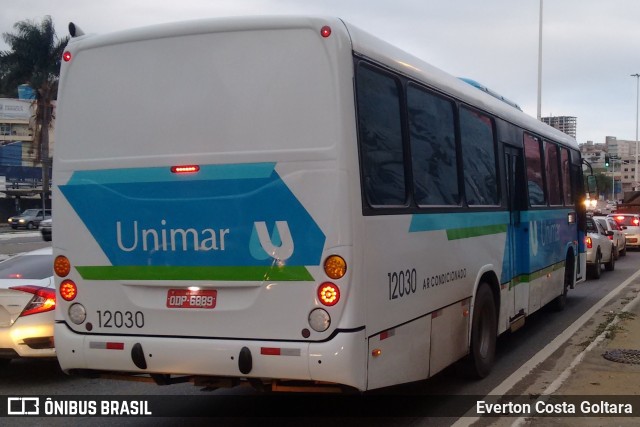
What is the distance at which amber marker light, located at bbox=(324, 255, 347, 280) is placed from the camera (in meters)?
5.03

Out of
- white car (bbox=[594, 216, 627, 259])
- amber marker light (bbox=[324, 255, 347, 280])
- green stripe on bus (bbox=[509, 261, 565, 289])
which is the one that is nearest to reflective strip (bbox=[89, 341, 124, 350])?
amber marker light (bbox=[324, 255, 347, 280])

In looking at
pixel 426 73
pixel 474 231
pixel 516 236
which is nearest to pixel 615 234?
pixel 516 236

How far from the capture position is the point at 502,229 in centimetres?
876

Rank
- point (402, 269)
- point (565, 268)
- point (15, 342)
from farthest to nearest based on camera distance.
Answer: point (565, 268), point (15, 342), point (402, 269)

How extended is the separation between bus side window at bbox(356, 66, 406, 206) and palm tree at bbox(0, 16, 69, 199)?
49.8 meters

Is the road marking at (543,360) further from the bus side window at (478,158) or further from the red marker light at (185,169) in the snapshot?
the red marker light at (185,169)

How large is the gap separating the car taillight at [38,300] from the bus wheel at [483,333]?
458 cm

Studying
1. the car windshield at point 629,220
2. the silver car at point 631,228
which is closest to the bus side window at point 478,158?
the silver car at point 631,228

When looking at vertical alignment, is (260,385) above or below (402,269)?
below

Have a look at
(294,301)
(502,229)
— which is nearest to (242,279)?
(294,301)

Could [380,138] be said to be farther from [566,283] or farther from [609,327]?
[566,283]

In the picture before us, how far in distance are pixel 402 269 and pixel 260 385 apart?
143cm

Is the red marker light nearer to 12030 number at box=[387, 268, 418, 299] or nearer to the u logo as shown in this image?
the u logo

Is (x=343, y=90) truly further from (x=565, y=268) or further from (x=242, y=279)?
(x=565, y=268)
